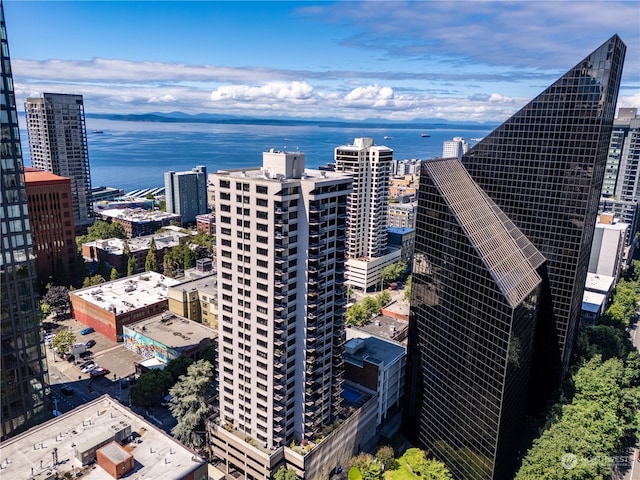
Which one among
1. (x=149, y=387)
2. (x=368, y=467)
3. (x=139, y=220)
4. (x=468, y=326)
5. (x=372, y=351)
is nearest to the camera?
(x=468, y=326)

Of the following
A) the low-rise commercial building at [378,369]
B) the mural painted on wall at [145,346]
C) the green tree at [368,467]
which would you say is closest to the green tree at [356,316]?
the low-rise commercial building at [378,369]

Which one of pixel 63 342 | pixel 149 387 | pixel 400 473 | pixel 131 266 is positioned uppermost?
pixel 131 266

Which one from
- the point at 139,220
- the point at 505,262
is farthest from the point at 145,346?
the point at 139,220

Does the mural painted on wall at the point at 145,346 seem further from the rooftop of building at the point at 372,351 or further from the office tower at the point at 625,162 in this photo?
the office tower at the point at 625,162

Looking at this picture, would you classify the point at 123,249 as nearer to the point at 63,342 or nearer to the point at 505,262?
the point at 63,342

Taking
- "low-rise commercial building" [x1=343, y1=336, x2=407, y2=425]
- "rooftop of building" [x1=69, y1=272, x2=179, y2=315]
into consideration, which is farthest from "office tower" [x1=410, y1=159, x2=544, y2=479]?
"rooftop of building" [x1=69, y1=272, x2=179, y2=315]
